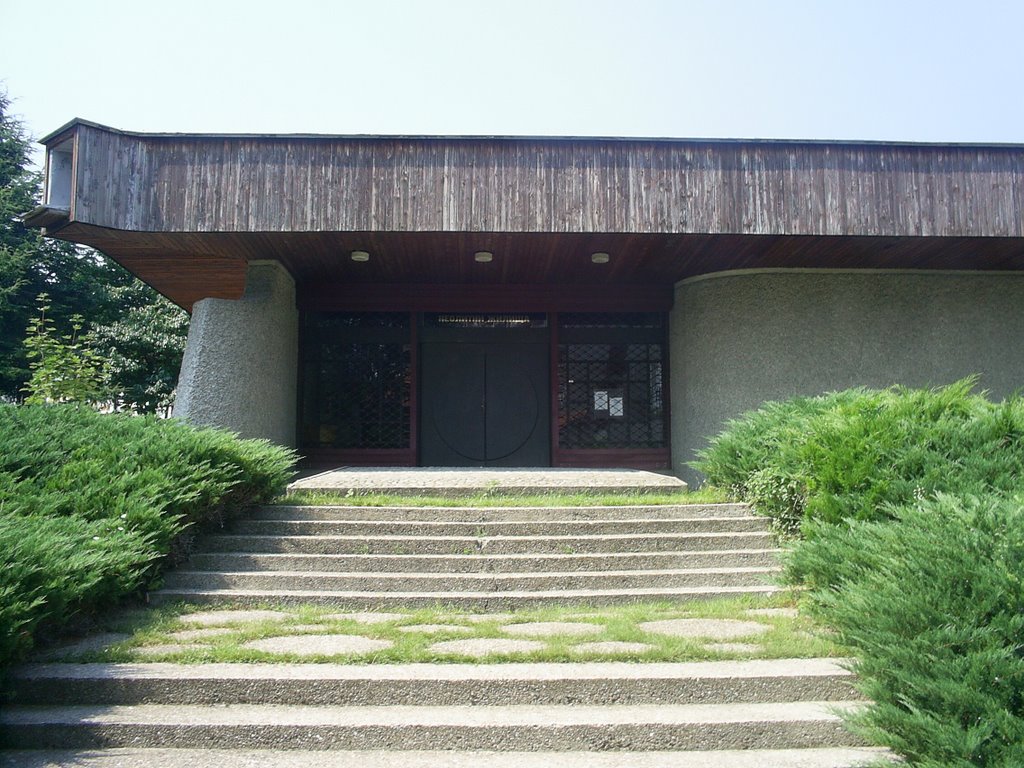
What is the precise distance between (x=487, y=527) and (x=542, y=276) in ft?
22.7

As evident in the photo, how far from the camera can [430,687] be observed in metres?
4.61

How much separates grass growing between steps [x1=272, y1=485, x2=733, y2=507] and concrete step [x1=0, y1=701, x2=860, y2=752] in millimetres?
4033

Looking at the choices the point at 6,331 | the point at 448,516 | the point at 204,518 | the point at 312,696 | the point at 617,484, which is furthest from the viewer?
the point at 6,331

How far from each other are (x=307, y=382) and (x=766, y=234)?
796cm

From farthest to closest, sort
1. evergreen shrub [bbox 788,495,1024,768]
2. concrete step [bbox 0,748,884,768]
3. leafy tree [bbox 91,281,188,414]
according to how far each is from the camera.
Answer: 1. leafy tree [bbox 91,281,188,414]
2. concrete step [bbox 0,748,884,768]
3. evergreen shrub [bbox 788,495,1024,768]

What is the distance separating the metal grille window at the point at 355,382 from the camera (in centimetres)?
1443

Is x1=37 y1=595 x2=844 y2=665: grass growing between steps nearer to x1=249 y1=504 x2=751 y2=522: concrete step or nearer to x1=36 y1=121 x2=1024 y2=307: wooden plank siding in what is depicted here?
x1=249 y1=504 x2=751 y2=522: concrete step

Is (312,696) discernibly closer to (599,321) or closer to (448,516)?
(448,516)

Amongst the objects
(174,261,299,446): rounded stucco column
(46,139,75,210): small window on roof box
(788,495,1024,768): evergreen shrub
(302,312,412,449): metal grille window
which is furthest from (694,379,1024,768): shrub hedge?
(46,139,75,210): small window on roof box

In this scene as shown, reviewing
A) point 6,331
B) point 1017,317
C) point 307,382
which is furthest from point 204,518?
point 6,331

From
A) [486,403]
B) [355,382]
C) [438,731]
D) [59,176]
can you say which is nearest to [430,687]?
[438,731]

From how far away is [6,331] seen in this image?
2427 centimetres

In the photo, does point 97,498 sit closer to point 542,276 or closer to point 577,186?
point 577,186

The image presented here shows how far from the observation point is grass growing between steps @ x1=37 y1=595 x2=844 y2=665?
496 centimetres
